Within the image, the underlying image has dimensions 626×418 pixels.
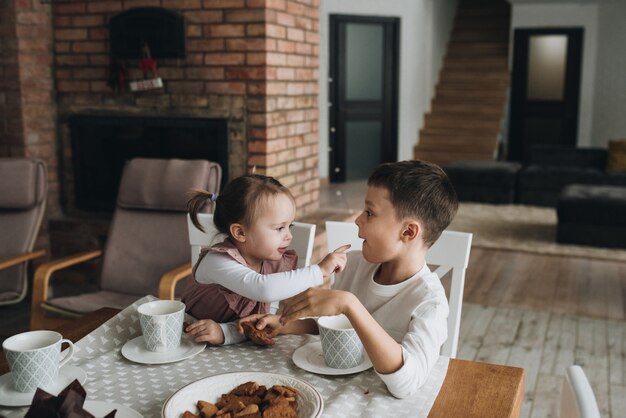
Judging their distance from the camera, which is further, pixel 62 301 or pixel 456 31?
pixel 456 31

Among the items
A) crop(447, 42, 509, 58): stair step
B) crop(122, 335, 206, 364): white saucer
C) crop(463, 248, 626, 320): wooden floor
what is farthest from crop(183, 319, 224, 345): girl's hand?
crop(447, 42, 509, 58): stair step

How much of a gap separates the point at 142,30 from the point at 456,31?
7.38 metres

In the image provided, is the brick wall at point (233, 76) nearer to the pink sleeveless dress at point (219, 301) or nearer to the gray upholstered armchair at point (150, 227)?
the gray upholstered armchair at point (150, 227)

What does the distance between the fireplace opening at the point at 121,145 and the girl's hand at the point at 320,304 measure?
2598 millimetres

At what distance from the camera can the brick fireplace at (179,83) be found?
3578 mm

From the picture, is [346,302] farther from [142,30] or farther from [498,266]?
[498,266]

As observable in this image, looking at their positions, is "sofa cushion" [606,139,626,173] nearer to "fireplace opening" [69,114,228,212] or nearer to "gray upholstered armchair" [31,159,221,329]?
"fireplace opening" [69,114,228,212]

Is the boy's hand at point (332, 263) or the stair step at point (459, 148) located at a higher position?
the boy's hand at point (332, 263)

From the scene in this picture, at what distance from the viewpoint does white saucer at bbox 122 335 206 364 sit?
4.15 feet

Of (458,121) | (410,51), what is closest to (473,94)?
(458,121)

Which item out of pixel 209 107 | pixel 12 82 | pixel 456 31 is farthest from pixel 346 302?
pixel 456 31

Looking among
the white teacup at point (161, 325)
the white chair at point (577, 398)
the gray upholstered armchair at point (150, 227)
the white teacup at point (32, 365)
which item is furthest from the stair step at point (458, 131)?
the white teacup at point (32, 365)

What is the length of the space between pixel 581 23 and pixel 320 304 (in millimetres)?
8881

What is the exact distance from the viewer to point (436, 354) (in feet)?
4.08
